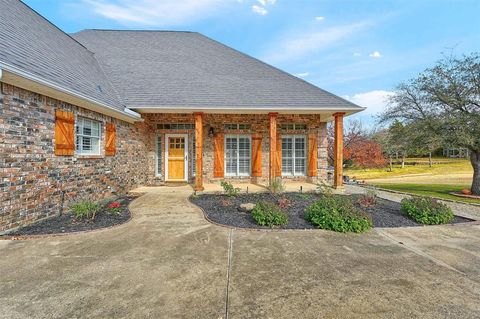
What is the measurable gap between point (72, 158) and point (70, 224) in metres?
1.93

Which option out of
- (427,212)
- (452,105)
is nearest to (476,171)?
Answer: (452,105)

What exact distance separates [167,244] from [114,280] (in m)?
1.23

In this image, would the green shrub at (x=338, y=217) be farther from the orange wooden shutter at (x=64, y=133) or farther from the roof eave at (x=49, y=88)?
the roof eave at (x=49, y=88)

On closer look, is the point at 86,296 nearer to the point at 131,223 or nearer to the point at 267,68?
the point at 131,223

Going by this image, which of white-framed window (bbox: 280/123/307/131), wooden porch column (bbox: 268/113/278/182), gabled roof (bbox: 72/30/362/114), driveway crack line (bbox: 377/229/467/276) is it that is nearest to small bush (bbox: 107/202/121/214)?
gabled roof (bbox: 72/30/362/114)

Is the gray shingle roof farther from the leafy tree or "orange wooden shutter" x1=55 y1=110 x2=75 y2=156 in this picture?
the leafy tree

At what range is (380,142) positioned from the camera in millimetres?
25375

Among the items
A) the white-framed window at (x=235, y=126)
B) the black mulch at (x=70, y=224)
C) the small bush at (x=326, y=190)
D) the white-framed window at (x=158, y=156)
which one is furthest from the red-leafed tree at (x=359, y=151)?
the black mulch at (x=70, y=224)

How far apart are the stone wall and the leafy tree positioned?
43.4ft

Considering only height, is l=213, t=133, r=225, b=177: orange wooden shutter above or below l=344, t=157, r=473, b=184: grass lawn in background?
→ above

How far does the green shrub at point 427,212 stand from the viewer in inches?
224

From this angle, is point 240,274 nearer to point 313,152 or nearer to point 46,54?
point 46,54

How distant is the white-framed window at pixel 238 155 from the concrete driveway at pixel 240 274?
5648mm

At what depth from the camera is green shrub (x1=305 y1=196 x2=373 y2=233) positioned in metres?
5.05
